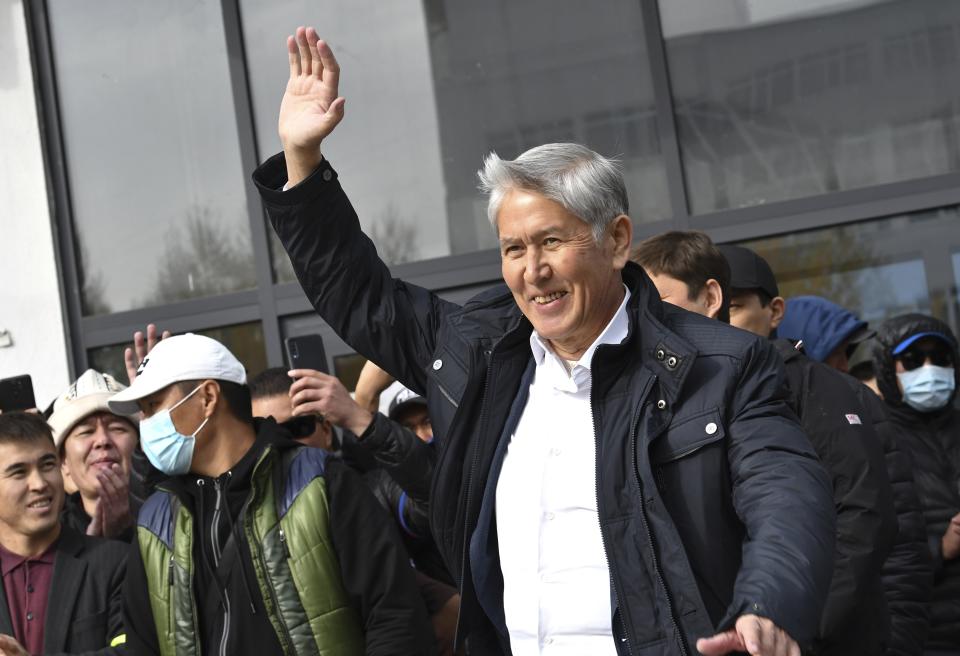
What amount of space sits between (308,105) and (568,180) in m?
0.63

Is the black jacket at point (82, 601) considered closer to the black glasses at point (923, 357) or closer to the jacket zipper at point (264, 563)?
the jacket zipper at point (264, 563)

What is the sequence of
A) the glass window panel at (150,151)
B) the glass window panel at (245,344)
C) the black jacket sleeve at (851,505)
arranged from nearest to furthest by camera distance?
1. the black jacket sleeve at (851,505)
2. the glass window panel at (245,344)
3. the glass window panel at (150,151)

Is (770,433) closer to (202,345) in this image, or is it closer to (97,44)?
(202,345)

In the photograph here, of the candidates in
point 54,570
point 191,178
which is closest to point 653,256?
point 54,570

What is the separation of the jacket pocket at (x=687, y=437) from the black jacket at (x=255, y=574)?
57.9 inches

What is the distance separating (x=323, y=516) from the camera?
3793mm

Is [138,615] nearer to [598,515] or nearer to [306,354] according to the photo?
[306,354]

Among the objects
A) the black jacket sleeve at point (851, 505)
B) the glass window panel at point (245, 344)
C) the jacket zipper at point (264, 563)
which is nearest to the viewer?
the black jacket sleeve at point (851, 505)

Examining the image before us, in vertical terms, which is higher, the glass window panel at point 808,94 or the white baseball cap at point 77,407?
the glass window panel at point 808,94

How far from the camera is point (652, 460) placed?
2.49m

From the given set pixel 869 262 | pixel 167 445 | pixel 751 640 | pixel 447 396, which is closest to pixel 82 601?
pixel 167 445

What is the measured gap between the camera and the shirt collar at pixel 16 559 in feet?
14.1

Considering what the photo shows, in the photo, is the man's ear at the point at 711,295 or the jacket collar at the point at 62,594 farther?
the jacket collar at the point at 62,594

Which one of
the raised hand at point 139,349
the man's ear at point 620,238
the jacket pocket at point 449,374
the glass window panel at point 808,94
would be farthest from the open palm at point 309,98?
the glass window panel at point 808,94
